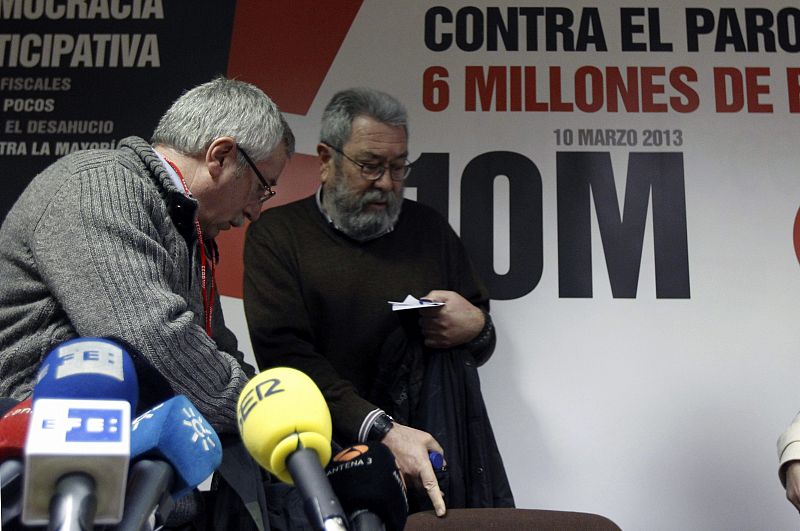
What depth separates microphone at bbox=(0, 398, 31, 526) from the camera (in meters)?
0.91

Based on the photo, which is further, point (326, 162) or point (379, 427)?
point (326, 162)

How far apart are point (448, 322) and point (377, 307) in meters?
0.22

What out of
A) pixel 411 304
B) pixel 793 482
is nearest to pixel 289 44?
pixel 411 304

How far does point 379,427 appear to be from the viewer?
7.75 feet

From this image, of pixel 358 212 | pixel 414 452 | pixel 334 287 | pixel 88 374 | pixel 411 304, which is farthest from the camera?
pixel 358 212

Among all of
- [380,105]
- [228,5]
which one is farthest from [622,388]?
[228,5]

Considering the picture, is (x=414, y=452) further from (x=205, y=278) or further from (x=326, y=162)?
(x=326, y=162)

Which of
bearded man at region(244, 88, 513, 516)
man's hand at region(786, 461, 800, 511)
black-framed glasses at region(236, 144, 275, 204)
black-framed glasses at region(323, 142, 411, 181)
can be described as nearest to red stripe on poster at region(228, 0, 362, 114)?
bearded man at region(244, 88, 513, 516)

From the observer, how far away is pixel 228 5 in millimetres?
3508

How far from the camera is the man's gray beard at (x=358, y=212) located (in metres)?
2.84

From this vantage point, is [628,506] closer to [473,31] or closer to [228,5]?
[473,31]

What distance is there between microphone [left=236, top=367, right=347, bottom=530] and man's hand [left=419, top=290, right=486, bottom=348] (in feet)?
5.07

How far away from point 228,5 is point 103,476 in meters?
2.90

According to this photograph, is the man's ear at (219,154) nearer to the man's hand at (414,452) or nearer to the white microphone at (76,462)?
the man's hand at (414,452)
